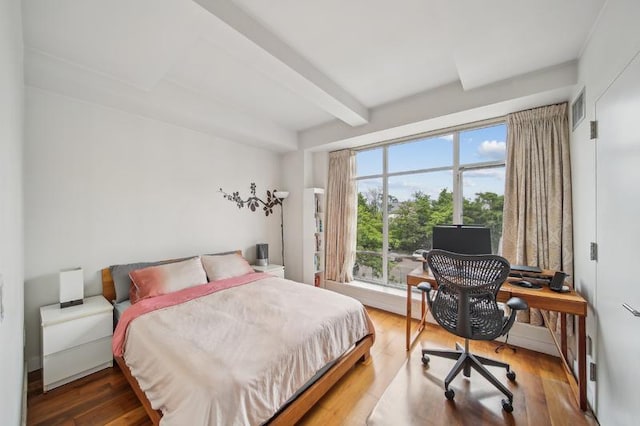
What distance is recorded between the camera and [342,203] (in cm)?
404

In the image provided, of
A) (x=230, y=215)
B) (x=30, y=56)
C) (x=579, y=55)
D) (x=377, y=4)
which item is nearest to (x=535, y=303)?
(x=579, y=55)

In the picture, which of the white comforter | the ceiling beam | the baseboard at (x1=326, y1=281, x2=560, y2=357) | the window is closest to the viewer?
the white comforter

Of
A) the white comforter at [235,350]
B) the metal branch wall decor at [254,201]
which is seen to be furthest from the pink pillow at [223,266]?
the metal branch wall decor at [254,201]

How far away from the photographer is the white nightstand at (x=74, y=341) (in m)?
1.94

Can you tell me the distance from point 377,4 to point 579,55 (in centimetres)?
180

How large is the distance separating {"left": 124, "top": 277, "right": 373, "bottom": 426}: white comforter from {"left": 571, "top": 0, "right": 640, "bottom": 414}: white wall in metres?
1.77

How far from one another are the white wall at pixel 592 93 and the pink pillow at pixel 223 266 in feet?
10.6

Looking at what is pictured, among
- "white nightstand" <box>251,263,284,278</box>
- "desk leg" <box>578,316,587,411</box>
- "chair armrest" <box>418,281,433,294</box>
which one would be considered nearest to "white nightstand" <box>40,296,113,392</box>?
"white nightstand" <box>251,263,284,278</box>

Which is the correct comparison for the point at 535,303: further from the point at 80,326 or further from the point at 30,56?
the point at 30,56

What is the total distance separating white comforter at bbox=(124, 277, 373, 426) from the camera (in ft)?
4.13

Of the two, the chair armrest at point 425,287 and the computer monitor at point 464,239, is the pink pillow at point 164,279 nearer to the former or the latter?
the chair armrest at point 425,287

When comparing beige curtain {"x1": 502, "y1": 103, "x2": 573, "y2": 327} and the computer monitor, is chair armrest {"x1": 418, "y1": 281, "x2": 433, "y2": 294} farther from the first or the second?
beige curtain {"x1": 502, "y1": 103, "x2": 573, "y2": 327}

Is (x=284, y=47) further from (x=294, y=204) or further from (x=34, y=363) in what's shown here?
(x=34, y=363)

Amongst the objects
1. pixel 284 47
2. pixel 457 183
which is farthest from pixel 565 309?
pixel 284 47
